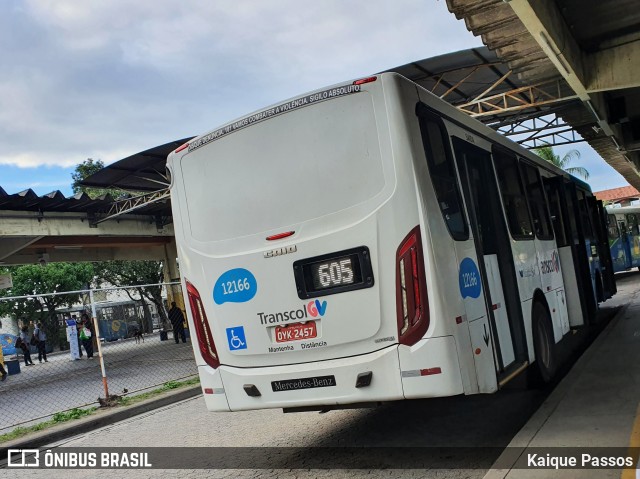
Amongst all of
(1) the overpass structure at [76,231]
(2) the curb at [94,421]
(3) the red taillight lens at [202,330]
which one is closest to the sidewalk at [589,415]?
(3) the red taillight lens at [202,330]

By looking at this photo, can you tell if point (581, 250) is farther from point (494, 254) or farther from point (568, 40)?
point (494, 254)

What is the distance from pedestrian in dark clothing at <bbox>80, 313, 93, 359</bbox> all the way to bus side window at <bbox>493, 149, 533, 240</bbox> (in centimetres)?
1157

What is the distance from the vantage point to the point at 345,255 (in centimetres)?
476

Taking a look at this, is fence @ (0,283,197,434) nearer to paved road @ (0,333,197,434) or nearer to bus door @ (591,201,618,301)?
paved road @ (0,333,197,434)

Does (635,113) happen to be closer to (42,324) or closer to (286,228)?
(286,228)

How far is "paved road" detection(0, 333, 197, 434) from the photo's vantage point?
424 inches

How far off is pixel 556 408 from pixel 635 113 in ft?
41.3

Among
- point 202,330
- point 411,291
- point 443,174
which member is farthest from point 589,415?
point 202,330

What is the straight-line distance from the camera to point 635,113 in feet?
50.4

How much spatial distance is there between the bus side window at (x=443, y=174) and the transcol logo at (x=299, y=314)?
127 centimetres

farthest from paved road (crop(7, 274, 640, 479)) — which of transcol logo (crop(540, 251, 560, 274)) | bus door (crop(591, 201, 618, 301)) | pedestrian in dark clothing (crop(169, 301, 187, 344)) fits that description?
pedestrian in dark clothing (crop(169, 301, 187, 344))

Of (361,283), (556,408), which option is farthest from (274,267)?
(556,408)

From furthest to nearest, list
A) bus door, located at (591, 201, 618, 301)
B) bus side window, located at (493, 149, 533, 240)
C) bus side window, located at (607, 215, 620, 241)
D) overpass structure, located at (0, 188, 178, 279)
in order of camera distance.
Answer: bus side window, located at (607, 215, 620, 241)
overpass structure, located at (0, 188, 178, 279)
bus door, located at (591, 201, 618, 301)
bus side window, located at (493, 149, 533, 240)

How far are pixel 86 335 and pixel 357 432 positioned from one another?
13.4 m
